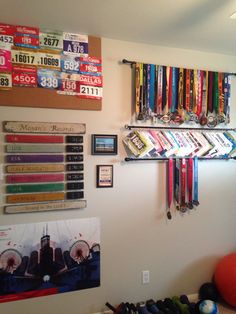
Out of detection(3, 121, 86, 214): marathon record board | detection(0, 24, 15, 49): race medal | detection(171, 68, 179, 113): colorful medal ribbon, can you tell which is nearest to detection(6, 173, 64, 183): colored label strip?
detection(3, 121, 86, 214): marathon record board

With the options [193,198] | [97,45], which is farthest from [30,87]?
[193,198]

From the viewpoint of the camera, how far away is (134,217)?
2.58 m

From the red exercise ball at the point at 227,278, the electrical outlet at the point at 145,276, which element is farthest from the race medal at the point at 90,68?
the red exercise ball at the point at 227,278

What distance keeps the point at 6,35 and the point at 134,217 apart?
75.8 inches

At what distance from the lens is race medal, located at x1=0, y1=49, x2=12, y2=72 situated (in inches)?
84.3

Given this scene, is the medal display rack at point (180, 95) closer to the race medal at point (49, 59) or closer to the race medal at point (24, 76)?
the race medal at point (49, 59)

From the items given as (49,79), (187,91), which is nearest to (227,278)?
(187,91)

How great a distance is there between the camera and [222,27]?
7.38 ft

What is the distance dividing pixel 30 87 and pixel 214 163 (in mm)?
1966

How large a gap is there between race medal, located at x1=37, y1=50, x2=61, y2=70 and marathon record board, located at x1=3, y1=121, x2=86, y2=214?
486 mm

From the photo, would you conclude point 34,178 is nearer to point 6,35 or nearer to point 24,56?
point 24,56

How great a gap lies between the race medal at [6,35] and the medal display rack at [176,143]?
120cm

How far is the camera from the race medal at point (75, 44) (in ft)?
7.64

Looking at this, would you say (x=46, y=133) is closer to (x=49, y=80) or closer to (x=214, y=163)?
(x=49, y=80)
